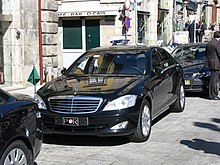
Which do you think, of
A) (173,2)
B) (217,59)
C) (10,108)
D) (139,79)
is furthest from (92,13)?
(10,108)

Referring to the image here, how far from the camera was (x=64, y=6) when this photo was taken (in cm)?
2294

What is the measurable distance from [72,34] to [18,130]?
60.9 feet

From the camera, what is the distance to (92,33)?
22.3 meters

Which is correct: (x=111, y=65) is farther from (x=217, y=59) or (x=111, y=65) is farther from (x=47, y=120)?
(x=217, y=59)

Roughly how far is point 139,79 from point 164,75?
1238mm

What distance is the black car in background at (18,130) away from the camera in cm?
450

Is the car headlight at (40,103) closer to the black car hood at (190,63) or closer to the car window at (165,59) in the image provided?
the car window at (165,59)

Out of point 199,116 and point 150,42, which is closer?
point 199,116

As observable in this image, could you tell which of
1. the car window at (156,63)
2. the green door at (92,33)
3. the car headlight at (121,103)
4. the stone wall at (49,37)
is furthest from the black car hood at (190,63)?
the green door at (92,33)

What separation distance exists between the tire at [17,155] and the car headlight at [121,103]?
6.24ft

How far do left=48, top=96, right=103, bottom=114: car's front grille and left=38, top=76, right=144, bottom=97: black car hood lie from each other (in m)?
0.15

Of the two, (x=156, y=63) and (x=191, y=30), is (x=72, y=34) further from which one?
(x=156, y=63)

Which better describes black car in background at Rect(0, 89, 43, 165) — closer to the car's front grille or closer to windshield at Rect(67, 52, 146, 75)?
the car's front grille

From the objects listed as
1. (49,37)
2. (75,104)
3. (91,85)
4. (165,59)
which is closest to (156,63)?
(165,59)
